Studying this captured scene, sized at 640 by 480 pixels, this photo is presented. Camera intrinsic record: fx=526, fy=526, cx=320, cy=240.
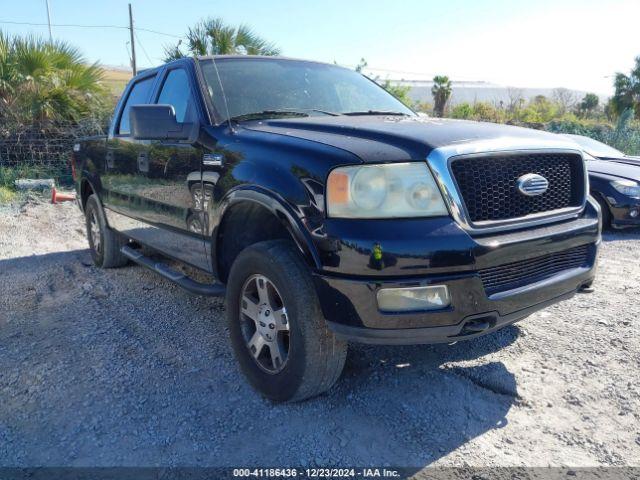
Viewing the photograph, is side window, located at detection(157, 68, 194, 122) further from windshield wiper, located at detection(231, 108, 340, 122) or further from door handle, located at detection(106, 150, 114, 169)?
door handle, located at detection(106, 150, 114, 169)

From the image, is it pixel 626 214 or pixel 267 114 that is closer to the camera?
pixel 267 114

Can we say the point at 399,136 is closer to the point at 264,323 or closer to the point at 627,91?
the point at 264,323

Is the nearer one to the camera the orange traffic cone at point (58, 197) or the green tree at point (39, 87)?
the orange traffic cone at point (58, 197)

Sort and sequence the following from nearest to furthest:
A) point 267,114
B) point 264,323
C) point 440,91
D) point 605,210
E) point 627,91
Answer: point 264,323 < point 267,114 < point 605,210 < point 440,91 < point 627,91

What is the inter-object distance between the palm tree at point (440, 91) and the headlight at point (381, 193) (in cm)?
2176

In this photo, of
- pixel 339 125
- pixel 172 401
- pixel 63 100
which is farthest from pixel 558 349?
pixel 63 100

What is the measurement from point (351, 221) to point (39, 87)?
10964mm

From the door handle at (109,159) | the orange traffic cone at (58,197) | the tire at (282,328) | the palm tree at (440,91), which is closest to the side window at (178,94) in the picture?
the door handle at (109,159)

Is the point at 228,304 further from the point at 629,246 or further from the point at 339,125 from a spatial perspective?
the point at 629,246

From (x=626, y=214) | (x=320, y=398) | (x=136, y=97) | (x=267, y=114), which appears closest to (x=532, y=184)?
(x=320, y=398)

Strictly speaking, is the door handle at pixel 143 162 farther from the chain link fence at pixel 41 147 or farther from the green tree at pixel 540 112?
the green tree at pixel 540 112

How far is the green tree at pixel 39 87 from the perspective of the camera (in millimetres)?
10938

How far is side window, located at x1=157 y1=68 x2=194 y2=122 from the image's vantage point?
3.55m

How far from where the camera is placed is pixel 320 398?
9.34 feet
